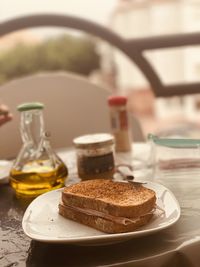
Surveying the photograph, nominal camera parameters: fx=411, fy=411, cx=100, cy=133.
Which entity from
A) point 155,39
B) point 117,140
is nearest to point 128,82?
point 155,39

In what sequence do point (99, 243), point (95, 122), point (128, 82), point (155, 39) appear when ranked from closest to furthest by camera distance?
1. point (99, 243)
2. point (95, 122)
3. point (155, 39)
4. point (128, 82)

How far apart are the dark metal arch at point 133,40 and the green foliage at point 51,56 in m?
3.99

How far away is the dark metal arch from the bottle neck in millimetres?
983

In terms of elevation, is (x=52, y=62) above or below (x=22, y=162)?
above

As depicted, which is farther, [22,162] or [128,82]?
[128,82]

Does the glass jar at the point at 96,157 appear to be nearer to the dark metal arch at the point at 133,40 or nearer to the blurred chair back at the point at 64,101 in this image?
the blurred chair back at the point at 64,101

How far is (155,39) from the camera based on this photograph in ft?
6.07

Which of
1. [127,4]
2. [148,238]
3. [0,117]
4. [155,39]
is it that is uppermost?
[127,4]

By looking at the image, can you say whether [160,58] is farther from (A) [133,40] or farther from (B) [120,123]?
(B) [120,123]

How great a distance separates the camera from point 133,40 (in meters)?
1.80

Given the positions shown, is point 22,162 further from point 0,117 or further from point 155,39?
point 155,39

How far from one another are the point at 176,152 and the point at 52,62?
197 inches

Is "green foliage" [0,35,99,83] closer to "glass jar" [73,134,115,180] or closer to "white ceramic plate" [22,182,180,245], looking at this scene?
"glass jar" [73,134,115,180]

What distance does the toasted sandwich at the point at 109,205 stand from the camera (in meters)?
0.59
